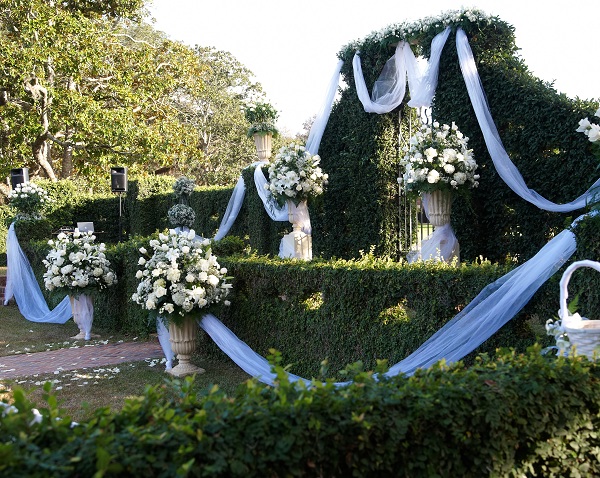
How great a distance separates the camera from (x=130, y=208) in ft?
60.0

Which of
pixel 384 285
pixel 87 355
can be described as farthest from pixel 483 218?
pixel 87 355

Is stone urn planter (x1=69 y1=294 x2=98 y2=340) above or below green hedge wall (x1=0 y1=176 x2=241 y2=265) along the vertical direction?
below

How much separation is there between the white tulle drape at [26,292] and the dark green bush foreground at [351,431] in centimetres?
901

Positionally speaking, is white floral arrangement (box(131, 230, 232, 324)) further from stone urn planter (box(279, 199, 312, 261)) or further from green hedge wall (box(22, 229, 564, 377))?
stone urn planter (box(279, 199, 312, 261))

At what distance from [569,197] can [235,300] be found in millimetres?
3939

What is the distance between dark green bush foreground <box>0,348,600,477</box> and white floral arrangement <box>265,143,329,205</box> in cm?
660


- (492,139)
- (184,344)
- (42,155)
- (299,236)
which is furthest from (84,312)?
(42,155)

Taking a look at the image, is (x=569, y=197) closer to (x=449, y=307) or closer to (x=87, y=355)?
(x=449, y=307)

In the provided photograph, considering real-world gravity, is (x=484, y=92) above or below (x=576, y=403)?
above

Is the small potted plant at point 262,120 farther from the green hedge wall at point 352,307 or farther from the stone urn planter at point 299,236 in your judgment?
the green hedge wall at point 352,307

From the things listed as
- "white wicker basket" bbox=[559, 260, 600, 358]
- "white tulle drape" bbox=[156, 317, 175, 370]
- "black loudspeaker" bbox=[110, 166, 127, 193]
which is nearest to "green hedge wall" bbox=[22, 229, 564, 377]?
"white tulle drape" bbox=[156, 317, 175, 370]

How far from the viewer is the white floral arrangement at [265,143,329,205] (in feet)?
30.8

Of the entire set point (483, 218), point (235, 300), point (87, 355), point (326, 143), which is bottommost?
point (87, 355)

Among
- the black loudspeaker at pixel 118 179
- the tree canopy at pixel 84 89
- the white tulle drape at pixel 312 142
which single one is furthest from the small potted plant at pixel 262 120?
the tree canopy at pixel 84 89
